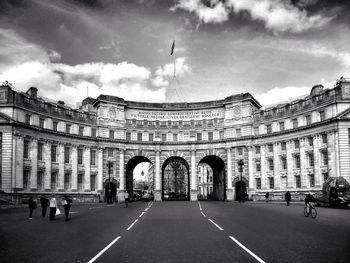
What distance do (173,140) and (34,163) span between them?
26.5 meters

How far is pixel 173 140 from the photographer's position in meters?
70.8

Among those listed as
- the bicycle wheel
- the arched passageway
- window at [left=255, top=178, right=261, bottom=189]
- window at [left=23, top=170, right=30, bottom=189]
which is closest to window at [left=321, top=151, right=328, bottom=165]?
window at [left=255, top=178, right=261, bottom=189]

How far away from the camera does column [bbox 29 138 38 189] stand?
51.8 metres

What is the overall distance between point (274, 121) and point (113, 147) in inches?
1081

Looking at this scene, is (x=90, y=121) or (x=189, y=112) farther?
(x=189, y=112)

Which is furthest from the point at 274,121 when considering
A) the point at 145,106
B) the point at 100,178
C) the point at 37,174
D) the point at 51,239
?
the point at 51,239

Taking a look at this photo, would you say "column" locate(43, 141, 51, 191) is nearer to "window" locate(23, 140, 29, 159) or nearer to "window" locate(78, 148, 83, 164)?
"window" locate(23, 140, 29, 159)

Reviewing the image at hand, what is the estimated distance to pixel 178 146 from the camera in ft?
231

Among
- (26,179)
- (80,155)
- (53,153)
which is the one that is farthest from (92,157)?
(26,179)

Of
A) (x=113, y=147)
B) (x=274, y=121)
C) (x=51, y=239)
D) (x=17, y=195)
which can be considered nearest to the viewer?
(x=51, y=239)

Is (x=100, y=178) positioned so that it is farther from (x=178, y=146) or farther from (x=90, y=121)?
(x=178, y=146)

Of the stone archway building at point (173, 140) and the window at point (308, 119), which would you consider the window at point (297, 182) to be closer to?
the stone archway building at point (173, 140)

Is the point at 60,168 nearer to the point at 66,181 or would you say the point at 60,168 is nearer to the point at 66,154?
the point at 66,181

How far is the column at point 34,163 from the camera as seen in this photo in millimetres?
51750
